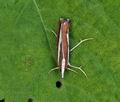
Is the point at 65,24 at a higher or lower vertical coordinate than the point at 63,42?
higher

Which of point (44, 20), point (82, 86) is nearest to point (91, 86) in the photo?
point (82, 86)

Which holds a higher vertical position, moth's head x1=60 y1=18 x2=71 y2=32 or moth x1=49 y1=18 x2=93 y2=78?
moth's head x1=60 y1=18 x2=71 y2=32

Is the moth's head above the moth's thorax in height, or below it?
above

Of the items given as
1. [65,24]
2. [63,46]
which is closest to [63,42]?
[63,46]

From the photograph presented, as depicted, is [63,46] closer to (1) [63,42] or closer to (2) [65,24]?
(1) [63,42]

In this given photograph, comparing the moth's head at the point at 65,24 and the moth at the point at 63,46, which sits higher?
the moth's head at the point at 65,24

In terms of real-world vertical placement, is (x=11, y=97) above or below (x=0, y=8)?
below

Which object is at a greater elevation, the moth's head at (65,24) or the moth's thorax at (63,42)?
the moth's head at (65,24)

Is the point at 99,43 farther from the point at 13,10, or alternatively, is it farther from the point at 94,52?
the point at 13,10
